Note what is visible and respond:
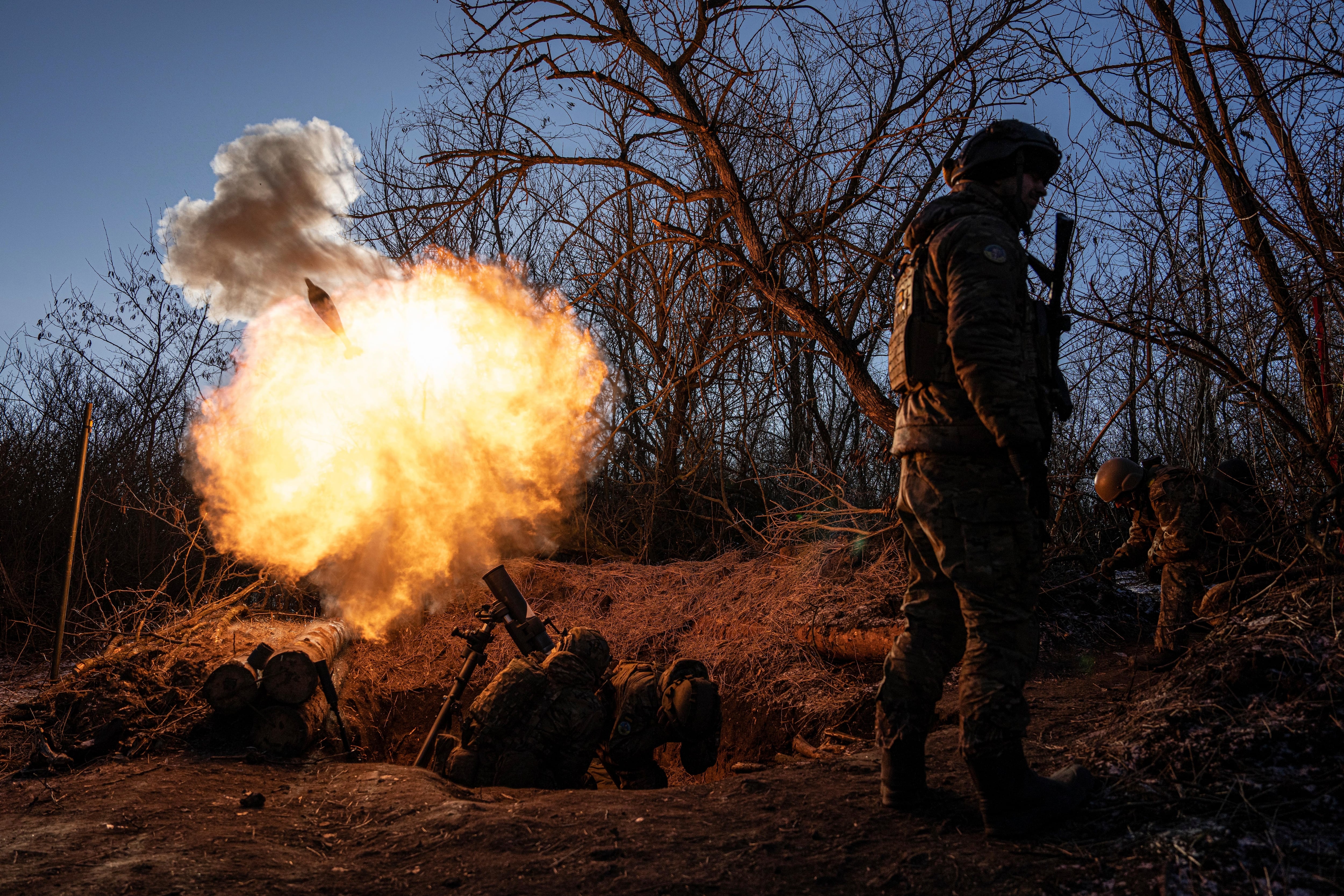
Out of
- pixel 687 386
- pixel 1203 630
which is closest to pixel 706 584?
pixel 687 386

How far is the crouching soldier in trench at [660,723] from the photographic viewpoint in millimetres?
4867

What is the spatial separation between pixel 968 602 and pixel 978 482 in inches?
18.1

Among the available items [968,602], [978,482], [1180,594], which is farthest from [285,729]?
[1180,594]

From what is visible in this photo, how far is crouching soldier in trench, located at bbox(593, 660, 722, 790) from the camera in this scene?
487cm

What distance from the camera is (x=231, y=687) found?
5211 mm

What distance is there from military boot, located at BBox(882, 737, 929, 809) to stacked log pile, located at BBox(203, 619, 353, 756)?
12.9 ft

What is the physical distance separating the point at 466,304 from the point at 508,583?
16.1ft

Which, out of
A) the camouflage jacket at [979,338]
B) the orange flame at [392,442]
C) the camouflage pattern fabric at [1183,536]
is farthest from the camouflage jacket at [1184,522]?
the orange flame at [392,442]

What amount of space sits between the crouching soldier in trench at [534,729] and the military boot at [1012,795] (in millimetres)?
3100

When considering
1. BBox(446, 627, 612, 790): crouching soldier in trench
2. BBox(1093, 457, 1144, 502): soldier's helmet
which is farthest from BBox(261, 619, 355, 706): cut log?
BBox(1093, 457, 1144, 502): soldier's helmet

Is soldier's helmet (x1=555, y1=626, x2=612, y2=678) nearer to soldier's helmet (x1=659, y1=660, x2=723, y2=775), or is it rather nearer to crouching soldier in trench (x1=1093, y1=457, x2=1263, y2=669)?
soldier's helmet (x1=659, y1=660, x2=723, y2=775)

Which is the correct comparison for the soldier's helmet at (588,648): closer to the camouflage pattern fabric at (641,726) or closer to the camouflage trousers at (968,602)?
the camouflage pattern fabric at (641,726)

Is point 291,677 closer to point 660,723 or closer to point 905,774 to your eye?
point 660,723

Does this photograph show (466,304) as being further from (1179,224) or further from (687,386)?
(1179,224)
